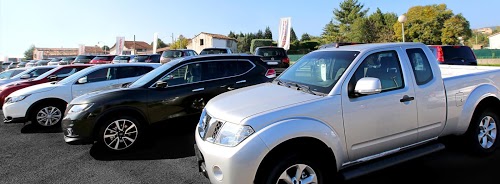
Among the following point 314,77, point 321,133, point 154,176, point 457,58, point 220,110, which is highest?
point 457,58

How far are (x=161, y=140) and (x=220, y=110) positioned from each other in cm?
320

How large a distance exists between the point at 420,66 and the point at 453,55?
8371mm

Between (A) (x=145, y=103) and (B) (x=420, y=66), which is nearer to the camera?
(B) (x=420, y=66)

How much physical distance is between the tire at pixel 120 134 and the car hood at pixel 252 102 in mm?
2308

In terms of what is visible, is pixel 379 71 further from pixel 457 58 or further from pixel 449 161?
pixel 457 58

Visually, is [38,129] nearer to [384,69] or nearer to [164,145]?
[164,145]

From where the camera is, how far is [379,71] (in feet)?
12.3

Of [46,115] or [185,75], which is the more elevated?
[185,75]

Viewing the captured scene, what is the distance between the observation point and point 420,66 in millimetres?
3932

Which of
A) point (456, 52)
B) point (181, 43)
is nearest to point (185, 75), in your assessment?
point (456, 52)

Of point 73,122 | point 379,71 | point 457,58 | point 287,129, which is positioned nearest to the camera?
point 287,129

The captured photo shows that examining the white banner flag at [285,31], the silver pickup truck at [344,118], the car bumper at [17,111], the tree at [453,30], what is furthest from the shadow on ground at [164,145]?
the tree at [453,30]

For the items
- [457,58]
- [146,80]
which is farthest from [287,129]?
[457,58]

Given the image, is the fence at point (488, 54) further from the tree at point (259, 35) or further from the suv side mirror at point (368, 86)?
the tree at point (259, 35)
